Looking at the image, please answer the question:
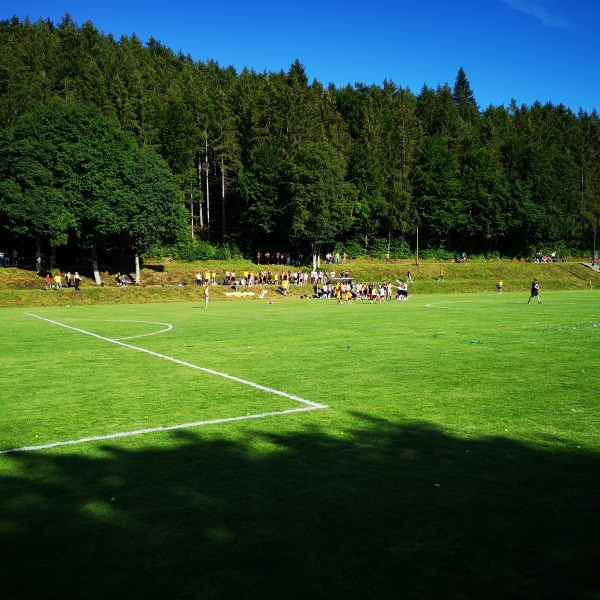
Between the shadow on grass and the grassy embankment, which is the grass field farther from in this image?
the grassy embankment

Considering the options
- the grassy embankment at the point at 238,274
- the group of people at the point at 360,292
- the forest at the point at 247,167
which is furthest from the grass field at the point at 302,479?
the forest at the point at 247,167

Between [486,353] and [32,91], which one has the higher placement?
[32,91]

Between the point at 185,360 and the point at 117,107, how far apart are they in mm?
64293

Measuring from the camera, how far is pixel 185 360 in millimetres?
15312

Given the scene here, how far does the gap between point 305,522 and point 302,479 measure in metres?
1.16

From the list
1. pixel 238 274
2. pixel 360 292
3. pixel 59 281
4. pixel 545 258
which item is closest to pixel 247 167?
pixel 238 274

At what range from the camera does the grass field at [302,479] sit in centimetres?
439

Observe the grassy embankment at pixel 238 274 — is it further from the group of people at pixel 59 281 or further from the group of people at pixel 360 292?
the group of people at pixel 360 292

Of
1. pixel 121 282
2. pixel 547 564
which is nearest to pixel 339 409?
pixel 547 564

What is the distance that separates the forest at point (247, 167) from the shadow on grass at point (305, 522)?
48.6 meters

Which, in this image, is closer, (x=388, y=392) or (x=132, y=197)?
(x=388, y=392)

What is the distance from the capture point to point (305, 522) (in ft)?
17.4

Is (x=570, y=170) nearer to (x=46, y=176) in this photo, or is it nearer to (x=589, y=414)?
(x=46, y=176)

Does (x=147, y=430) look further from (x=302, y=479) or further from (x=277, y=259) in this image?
(x=277, y=259)
